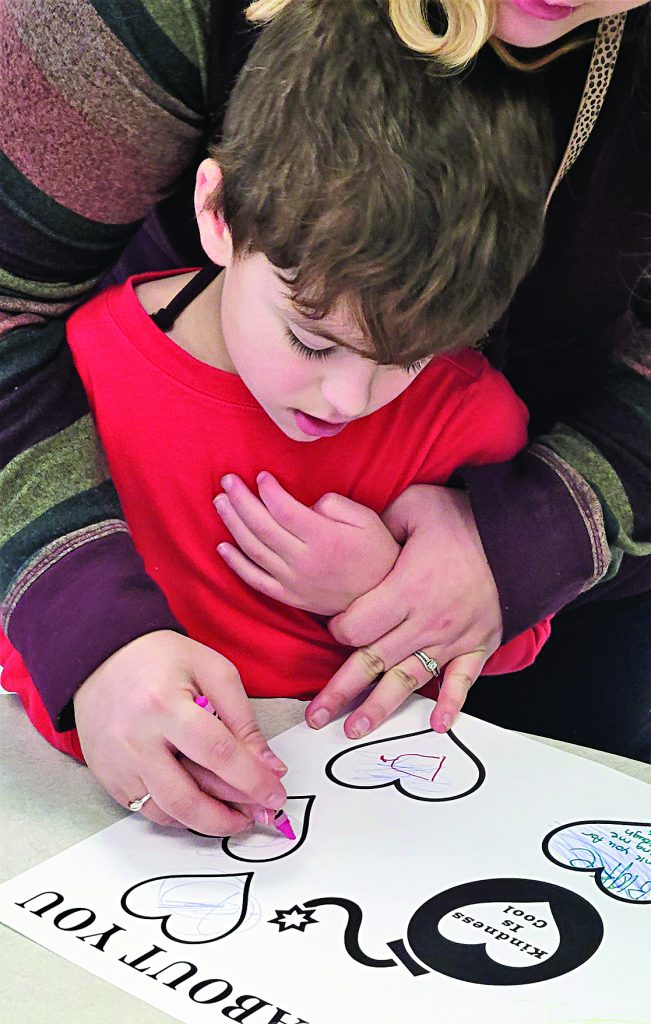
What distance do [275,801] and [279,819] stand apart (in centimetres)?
1

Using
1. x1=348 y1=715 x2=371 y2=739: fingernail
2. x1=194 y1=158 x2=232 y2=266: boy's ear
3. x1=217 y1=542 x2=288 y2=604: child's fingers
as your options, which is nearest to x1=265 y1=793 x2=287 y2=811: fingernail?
x1=348 y1=715 x2=371 y2=739: fingernail

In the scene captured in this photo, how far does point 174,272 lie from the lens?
0.88m

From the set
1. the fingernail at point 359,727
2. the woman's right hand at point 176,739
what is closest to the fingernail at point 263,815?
the woman's right hand at point 176,739

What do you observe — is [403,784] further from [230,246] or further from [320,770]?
[230,246]

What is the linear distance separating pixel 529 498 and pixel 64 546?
12.5 inches

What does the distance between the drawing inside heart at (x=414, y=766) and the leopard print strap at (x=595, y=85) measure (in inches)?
13.6

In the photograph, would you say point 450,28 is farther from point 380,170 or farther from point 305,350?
point 305,350

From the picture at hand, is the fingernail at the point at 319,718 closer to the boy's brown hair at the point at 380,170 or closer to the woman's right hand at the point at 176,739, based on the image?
the woman's right hand at the point at 176,739

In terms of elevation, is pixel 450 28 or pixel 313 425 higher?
pixel 450 28

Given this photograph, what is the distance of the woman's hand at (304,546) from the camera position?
0.81m

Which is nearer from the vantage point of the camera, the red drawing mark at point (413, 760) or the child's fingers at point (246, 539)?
the red drawing mark at point (413, 760)

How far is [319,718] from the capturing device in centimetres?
75

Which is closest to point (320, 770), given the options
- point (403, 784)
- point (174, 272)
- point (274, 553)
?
point (403, 784)

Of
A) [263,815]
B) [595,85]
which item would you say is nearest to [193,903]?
[263,815]
